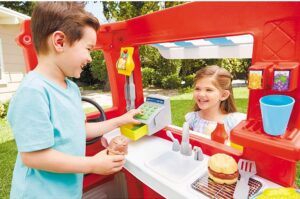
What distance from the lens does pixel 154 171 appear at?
3.65 ft

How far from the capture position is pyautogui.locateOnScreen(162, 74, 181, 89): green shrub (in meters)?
7.00

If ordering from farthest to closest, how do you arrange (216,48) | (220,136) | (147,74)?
1. (147,74)
2. (216,48)
3. (220,136)

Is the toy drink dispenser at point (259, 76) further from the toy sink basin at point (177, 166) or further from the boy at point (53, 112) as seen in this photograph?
the boy at point (53, 112)

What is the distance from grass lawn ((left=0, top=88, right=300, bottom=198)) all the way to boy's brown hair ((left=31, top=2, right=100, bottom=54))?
2.02 meters

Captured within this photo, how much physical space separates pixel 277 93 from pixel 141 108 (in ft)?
2.82

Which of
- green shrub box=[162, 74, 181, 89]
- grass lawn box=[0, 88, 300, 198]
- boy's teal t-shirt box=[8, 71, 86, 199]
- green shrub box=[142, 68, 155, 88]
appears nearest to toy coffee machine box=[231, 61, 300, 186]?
boy's teal t-shirt box=[8, 71, 86, 199]

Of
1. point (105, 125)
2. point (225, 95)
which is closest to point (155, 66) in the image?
point (225, 95)

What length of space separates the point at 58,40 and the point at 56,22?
7 cm

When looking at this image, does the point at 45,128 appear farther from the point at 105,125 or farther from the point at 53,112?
the point at 105,125

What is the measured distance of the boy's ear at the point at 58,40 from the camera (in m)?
0.89

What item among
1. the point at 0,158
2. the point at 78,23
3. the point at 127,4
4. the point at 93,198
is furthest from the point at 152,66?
the point at 78,23

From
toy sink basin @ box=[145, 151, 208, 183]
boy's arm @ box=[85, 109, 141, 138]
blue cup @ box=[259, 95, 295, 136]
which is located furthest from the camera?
boy's arm @ box=[85, 109, 141, 138]

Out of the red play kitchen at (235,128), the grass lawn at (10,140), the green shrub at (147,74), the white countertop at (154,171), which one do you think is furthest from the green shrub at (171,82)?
the white countertop at (154,171)

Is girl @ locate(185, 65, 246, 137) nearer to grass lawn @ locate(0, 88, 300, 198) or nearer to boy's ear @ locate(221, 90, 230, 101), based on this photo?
boy's ear @ locate(221, 90, 230, 101)
